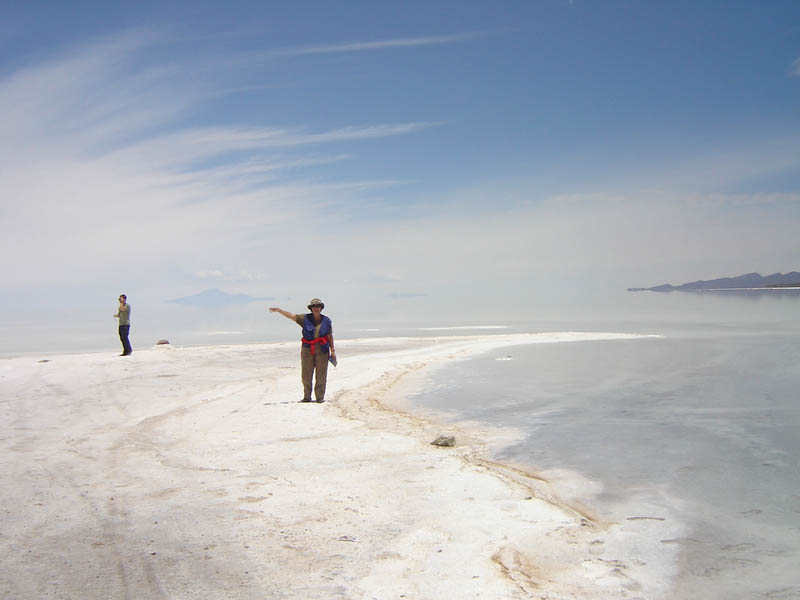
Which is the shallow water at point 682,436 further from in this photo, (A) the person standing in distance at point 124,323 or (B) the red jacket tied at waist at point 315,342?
(A) the person standing in distance at point 124,323

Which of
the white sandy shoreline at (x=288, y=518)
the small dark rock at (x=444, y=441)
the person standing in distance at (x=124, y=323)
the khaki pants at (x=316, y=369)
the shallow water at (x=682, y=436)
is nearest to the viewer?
the white sandy shoreline at (x=288, y=518)

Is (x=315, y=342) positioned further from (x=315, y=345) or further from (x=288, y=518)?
(x=288, y=518)

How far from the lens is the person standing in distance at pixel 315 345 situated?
13.2 m

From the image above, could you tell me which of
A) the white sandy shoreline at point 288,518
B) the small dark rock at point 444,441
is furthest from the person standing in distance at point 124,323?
the small dark rock at point 444,441

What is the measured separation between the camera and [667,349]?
24.3m

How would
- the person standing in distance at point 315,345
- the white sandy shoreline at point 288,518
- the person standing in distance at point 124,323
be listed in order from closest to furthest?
the white sandy shoreline at point 288,518, the person standing in distance at point 315,345, the person standing in distance at point 124,323

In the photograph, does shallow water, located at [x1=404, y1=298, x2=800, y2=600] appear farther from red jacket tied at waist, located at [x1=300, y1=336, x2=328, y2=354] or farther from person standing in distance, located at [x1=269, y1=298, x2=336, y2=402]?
red jacket tied at waist, located at [x1=300, y1=336, x2=328, y2=354]

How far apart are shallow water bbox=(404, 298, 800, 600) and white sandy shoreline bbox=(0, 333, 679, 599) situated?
494 mm

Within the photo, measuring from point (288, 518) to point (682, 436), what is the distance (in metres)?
6.54

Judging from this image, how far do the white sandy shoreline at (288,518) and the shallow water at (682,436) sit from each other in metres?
0.49

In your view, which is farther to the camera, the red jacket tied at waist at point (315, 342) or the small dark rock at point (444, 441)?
the red jacket tied at waist at point (315, 342)

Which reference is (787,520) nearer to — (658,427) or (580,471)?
(580,471)

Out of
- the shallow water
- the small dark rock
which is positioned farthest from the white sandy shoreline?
the shallow water

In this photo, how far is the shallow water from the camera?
5.36 m
